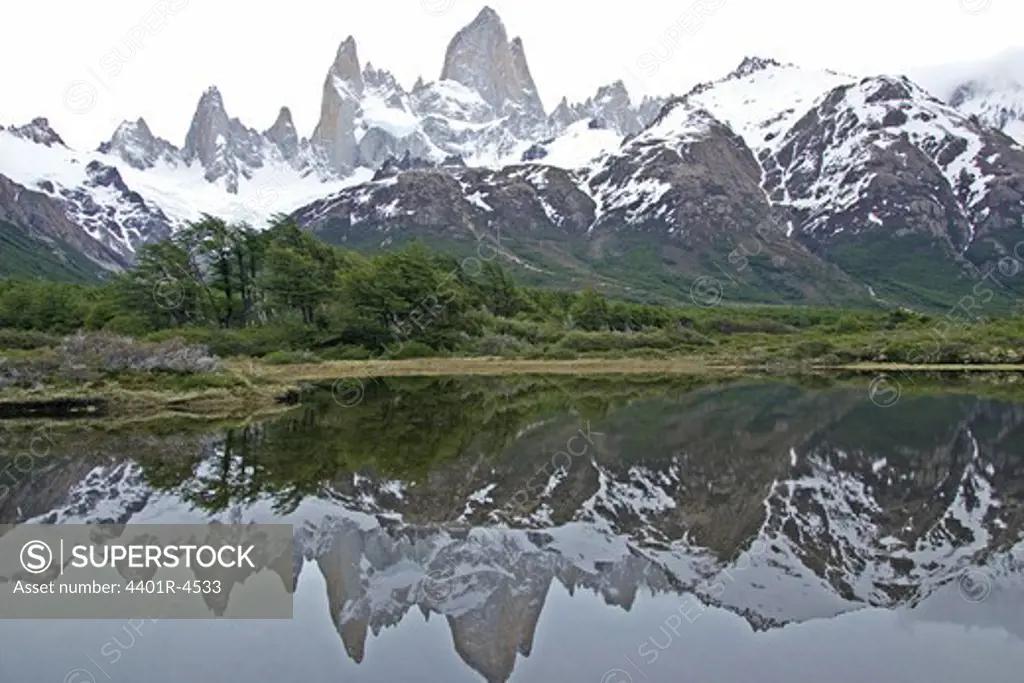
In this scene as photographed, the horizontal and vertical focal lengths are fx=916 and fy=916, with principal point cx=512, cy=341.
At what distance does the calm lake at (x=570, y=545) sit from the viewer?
10.0 metres

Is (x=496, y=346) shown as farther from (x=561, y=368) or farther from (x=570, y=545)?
(x=570, y=545)

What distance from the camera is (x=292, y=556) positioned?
45.6 feet

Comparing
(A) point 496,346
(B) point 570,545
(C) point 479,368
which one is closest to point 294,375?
(C) point 479,368

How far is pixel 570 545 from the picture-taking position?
14.9 meters

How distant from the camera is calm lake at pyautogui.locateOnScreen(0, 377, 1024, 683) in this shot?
10.0m

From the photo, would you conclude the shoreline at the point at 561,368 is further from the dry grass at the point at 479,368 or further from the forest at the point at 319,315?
the forest at the point at 319,315

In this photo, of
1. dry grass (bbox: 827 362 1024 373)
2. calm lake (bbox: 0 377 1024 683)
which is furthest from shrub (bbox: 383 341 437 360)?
calm lake (bbox: 0 377 1024 683)

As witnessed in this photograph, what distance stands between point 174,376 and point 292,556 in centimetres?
2631

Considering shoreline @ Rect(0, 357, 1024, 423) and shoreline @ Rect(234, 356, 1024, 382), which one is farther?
shoreline @ Rect(234, 356, 1024, 382)

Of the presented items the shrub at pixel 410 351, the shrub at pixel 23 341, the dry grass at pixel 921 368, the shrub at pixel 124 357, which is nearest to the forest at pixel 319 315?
the shrub at pixel 410 351

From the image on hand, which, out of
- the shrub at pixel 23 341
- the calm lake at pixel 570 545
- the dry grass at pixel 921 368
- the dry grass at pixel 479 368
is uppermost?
the calm lake at pixel 570 545

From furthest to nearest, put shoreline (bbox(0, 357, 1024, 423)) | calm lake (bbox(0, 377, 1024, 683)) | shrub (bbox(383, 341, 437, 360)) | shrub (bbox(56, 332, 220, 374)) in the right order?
shrub (bbox(383, 341, 437, 360)) < shrub (bbox(56, 332, 220, 374)) < shoreline (bbox(0, 357, 1024, 423)) < calm lake (bbox(0, 377, 1024, 683))

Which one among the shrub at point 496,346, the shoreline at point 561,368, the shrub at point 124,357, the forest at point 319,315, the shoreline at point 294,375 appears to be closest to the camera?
the shoreline at point 294,375

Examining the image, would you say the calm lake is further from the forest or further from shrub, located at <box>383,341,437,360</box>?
the forest
